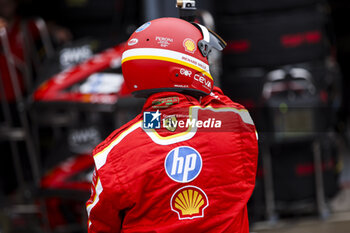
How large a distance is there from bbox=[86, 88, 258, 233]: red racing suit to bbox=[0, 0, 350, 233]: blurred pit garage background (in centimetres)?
207

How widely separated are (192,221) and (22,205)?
10.5 ft

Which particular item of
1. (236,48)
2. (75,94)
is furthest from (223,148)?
(236,48)

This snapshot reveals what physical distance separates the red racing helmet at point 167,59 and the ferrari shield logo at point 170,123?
0.46ft

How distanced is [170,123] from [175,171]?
0.50 ft

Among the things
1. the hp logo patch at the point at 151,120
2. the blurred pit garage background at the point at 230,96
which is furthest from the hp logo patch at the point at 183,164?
the blurred pit garage background at the point at 230,96

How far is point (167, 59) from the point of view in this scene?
1.83m

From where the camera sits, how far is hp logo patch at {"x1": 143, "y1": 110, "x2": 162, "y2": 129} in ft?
5.70

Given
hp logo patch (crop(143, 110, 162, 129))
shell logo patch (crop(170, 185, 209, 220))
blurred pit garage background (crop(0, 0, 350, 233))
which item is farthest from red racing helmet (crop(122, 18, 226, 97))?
blurred pit garage background (crop(0, 0, 350, 233))

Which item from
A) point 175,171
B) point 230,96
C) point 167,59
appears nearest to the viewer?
point 175,171

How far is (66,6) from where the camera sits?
4.80m

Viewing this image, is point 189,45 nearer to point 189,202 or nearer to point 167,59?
point 167,59

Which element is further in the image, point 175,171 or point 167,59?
point 167,59

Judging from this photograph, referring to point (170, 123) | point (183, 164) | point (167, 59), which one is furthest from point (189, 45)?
point (183, 164)

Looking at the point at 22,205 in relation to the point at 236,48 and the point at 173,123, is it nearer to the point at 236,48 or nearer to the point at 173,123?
the point at 236,48
